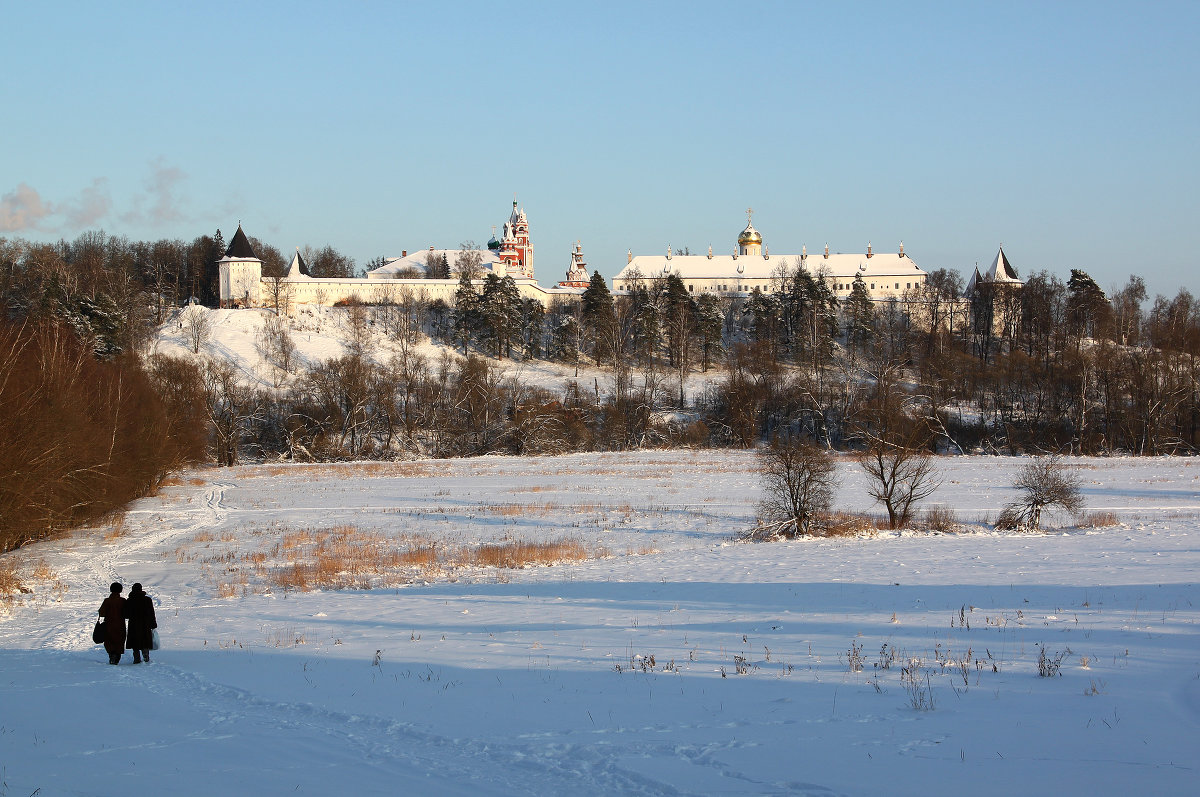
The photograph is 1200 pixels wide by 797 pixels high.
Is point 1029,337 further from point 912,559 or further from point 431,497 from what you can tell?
point 912,559

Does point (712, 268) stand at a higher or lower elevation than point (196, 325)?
higher

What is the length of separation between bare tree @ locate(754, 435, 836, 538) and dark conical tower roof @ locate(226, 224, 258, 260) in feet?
273

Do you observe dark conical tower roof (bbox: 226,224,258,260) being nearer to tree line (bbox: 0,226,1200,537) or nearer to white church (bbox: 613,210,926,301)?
tree line (bbox: 0,226,1200,537)

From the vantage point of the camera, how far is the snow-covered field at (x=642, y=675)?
697 cm

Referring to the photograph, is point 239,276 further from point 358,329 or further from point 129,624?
point 129,624

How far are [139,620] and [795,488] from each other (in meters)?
17.2

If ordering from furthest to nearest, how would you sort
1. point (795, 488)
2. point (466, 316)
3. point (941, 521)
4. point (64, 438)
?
1. point (466, 316)
2. point (941, 521)
3. point (795, 488)
4. point (64, 438)

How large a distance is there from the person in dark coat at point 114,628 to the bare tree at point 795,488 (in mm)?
16340

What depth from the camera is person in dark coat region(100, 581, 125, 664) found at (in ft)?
37.4

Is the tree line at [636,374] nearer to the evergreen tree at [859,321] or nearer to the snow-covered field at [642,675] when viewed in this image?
the evergreen tree at [859,321]

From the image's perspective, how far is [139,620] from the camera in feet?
37.4

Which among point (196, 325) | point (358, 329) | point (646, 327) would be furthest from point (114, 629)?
point (358, 329)

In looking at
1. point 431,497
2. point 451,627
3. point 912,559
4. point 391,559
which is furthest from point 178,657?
point 431,497

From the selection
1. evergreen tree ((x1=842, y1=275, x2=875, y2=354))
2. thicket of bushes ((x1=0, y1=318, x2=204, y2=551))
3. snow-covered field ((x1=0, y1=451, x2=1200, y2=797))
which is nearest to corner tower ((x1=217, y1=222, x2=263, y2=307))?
thicket of bushes ((x1=0, y1=318, x2=204, y2=551))
